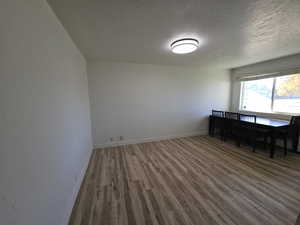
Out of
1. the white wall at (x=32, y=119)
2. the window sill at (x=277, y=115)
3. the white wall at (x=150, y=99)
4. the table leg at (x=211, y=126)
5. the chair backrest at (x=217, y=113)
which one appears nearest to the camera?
the white wall at (x=32, y=119)

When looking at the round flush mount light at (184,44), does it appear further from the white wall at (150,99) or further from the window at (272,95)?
the window at (272,95)

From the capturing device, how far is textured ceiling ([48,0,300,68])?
1348 mm

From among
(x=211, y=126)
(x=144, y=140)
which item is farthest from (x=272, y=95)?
(x=144, y=140)

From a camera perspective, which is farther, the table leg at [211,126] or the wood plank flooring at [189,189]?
the table leg at [211,126]

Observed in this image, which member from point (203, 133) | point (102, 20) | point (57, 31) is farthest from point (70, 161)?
point (203, 133)

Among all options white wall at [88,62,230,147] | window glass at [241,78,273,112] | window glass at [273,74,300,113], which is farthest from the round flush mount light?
window glass at [241,78,273,112]

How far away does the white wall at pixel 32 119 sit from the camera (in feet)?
2.29

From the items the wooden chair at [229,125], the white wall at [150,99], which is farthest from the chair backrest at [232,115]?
the white wall at [150,99]

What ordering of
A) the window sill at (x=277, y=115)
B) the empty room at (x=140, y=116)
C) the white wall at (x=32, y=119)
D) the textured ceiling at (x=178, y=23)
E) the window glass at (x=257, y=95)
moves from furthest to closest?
the window glass at (x=257, y=95)
the window sill at (x=277, y=115)
the textured ceiling at (x=178, y=23)
the empty room at (x=140, y=116)
the white wall at (x=32, y=119)

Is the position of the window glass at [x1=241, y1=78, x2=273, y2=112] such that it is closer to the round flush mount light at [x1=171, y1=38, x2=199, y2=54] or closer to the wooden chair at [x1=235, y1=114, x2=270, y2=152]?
the wooden chair at [x1=235, y1=114, x2=270, y2=152]

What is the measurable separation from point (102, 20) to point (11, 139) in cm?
155

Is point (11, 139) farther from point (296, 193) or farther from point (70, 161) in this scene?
point (296, 193)

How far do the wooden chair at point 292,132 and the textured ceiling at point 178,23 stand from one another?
1.52 m

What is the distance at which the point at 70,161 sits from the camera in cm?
171
